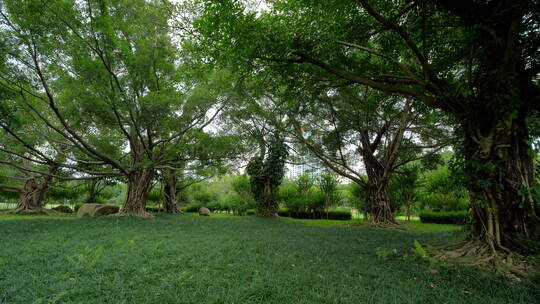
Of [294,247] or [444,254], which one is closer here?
[444,254]

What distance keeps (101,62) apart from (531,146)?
10.7 metres

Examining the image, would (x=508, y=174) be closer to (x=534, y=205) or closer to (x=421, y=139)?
(x=534, y=205)

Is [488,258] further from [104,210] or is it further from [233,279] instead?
[104,210]

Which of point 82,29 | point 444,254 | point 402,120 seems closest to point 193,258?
point 444,254

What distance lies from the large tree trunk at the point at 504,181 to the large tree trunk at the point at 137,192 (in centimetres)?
1242

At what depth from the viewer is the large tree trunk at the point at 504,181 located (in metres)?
3.28

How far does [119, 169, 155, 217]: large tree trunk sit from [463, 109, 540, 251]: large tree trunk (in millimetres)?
12424

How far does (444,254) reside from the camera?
370 cm

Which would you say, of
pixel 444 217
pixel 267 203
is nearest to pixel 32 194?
pixel 267 203

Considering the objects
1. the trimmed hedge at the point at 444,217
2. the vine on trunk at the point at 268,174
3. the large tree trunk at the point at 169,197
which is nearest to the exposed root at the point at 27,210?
the large tree trunk at the point at 169,197

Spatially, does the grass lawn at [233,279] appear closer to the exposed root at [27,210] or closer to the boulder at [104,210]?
the boulder at [104,210]

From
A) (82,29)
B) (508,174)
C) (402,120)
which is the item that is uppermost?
(82,29)

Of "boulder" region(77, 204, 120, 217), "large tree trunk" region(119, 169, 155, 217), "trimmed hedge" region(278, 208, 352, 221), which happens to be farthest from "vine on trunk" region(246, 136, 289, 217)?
"boulder" region(77, 204, 120, 217)

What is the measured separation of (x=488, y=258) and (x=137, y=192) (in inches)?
496
